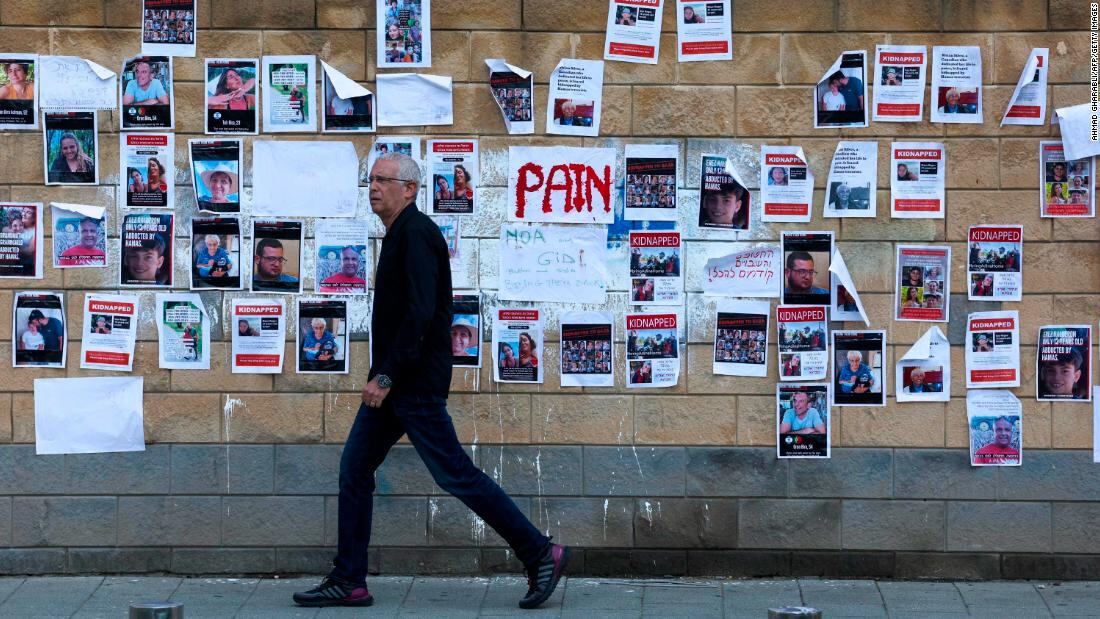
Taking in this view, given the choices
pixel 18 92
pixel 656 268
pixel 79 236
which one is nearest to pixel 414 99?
pixel 656 268

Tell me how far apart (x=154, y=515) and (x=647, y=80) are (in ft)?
10.4

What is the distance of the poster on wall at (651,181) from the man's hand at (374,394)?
156 centimetres

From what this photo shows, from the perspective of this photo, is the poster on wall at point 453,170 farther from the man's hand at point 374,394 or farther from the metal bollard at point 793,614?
the metal bollard at point 793,614

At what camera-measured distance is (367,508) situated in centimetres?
620

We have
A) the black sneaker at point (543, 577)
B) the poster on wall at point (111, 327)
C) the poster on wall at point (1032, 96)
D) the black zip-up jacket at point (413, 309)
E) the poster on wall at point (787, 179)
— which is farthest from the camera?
the poster on wall at point (111, 327)

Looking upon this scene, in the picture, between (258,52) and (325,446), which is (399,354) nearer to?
(325,446)

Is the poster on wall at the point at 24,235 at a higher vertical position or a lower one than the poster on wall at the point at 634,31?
lower

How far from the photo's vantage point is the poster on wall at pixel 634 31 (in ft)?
21.7

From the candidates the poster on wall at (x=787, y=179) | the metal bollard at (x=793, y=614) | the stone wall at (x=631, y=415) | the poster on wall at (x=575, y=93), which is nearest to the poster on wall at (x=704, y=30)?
the stone wall at (x=631, y=415)

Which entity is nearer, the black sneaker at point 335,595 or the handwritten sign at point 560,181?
the black sneaker at point 335,595

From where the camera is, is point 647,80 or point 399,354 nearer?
point 399,354

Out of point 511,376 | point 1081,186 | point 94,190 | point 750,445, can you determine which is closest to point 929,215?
point 1081,186

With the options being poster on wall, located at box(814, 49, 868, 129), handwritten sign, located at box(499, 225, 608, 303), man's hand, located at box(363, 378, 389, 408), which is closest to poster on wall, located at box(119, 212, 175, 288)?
man's hand, located at box(363, 378, 389, 408)

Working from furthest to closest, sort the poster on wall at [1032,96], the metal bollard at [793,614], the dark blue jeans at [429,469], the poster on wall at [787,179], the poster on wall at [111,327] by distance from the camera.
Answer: the poster on wall at [111,327] < the poster on wall at [787,179] < the poster on wall at [1032,96] < the dark blue jeans at [429,469] < the metal bollard at [793,614]
